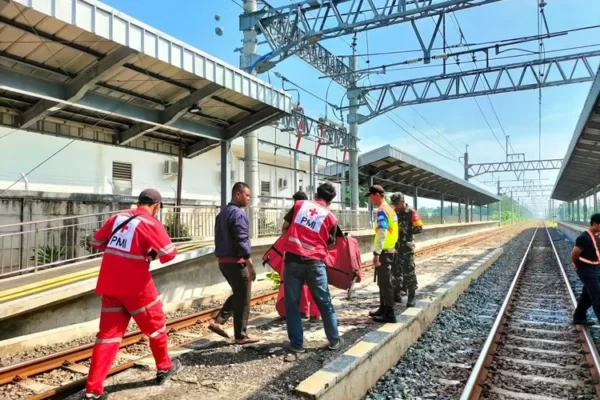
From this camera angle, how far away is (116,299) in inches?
149

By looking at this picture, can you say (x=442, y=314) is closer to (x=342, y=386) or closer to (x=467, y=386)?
(x=467, y=386)

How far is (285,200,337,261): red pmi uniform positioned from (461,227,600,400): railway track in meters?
2.08

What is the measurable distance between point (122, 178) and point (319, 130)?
8567mm

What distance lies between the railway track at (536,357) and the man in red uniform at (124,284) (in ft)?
10.4

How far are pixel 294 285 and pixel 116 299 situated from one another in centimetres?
180

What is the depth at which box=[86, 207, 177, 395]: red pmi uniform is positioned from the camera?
146 inches

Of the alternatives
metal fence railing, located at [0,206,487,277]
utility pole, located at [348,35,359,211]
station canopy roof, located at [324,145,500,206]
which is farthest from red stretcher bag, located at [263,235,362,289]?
station canopy roof, located at [324,145,500,206]

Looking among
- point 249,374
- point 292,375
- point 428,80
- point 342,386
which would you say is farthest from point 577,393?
point 428,80

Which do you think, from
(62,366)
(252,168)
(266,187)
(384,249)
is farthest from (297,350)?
(266,187)

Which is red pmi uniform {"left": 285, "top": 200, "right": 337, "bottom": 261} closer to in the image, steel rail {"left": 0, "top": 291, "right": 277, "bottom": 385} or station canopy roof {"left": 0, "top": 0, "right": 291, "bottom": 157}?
steel rail {"left": 0, "top": 291, "right": 277, "bottom": 385}

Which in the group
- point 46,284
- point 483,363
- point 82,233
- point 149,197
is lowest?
point 483,363

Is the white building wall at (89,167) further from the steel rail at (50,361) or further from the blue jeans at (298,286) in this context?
the blue jeans at (298,286)

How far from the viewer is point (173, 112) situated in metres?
9.62

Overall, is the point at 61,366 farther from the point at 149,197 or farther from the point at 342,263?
the point at 342,263
